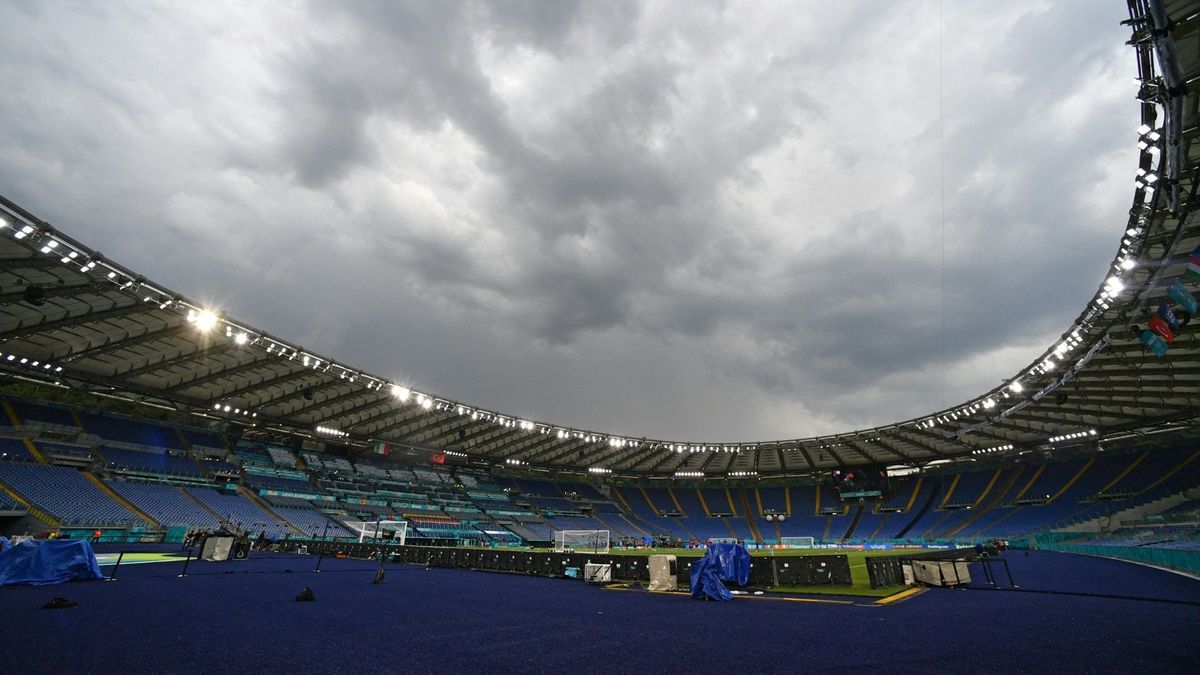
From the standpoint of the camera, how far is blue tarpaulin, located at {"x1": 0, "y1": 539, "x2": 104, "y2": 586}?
13.0 m

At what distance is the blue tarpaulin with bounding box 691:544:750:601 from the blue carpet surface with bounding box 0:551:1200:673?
110cm

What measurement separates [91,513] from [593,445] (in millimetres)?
44443

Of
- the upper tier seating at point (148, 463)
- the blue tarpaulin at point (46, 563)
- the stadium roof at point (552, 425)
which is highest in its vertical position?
the stadium roof at point (552, 425)

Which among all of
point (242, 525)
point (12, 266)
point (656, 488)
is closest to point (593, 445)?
point (656, 488)

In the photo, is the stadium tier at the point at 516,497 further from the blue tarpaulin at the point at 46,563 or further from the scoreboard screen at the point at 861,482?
the blue tarpaulin at the point at 46,563

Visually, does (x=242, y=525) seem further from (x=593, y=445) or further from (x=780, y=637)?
(x=780, y=637)

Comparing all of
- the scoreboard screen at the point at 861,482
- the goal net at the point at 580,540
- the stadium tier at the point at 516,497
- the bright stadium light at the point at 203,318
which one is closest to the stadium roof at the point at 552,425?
the bright stadium light at the point at 203,318

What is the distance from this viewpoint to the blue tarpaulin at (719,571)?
15.1 m

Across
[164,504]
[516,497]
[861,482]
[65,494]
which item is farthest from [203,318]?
[861,482]

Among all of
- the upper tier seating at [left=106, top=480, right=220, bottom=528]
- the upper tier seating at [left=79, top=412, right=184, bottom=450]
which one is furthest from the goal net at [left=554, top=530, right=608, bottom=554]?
the upper tier seating at [left=79, top=412, right=184, bottom=450]

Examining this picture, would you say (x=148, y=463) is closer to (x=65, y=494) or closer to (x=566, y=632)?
(x=65, y=494)

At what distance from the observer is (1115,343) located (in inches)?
1048

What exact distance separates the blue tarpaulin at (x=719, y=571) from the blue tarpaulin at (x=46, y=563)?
742 inches

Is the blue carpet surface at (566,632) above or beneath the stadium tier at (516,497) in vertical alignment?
beneath
